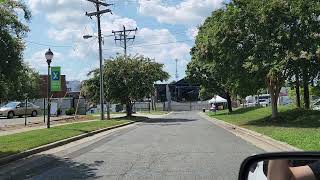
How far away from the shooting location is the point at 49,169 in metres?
13.3

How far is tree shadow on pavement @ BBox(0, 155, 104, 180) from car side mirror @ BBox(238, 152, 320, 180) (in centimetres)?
859

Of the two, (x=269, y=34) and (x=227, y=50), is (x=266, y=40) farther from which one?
(x=227, y=50)

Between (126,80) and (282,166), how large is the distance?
153 feet

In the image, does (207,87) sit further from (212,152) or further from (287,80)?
(212,152)

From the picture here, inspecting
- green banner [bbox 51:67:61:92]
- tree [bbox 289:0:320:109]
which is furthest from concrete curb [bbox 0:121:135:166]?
tree [bbox 289:0:320:109]

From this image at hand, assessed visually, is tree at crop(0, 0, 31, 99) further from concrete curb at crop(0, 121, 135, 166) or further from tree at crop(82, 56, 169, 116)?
tree at crop(82, 56, 169, 116)

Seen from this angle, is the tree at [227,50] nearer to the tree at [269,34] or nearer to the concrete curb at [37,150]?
the tree at [269,34]

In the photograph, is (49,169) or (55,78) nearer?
(49,169)

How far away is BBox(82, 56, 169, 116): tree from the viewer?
49.3 m

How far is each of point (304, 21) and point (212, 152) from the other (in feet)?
49.3

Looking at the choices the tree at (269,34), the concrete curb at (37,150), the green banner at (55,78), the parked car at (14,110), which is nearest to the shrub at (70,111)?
the parked car at (14,110)

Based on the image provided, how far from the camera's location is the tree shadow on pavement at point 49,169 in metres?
12.0

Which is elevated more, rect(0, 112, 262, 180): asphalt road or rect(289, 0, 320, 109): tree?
rect(289, 0, 320, 109): tree

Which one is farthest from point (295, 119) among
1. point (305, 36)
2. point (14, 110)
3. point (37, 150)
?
point (14, 110)
